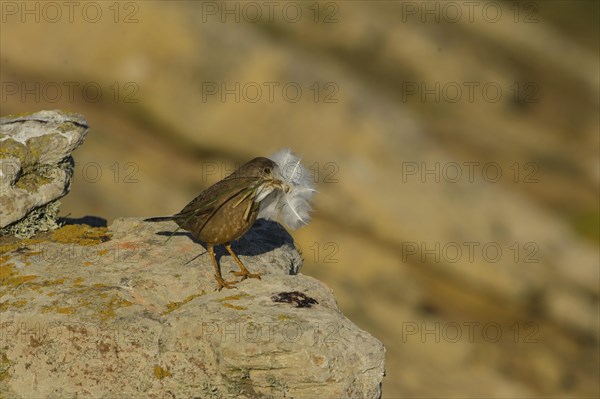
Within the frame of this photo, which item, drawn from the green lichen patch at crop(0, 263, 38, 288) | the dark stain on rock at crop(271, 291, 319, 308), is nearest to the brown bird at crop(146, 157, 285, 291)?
the dark stain on rock at crop(271, 291, 319, 308)

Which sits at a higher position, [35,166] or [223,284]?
[35,166]

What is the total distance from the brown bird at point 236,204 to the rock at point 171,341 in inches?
32.8

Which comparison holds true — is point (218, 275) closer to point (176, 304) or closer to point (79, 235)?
point (176, 304)

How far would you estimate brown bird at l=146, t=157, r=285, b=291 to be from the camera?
10.8m

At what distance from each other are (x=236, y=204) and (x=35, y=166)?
3314 mm

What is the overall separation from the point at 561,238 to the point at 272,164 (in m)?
26.0

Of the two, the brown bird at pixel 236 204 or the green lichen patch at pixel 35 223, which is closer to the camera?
the brown bird at pixel 236 204

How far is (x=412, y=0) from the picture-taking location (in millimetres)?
52625

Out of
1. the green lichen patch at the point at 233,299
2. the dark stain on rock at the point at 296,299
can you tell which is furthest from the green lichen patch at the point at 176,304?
the dark stain on rock at the point at 296,299

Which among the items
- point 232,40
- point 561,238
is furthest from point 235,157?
point 561,238

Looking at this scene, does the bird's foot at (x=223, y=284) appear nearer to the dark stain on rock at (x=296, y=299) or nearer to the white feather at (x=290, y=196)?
the dark stain on rock at (x=296, y=299)

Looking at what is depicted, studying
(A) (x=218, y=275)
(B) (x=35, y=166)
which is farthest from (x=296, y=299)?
(B) (x=35, y=166)

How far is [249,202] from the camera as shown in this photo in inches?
425

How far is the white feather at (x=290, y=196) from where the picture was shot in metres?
11.0
